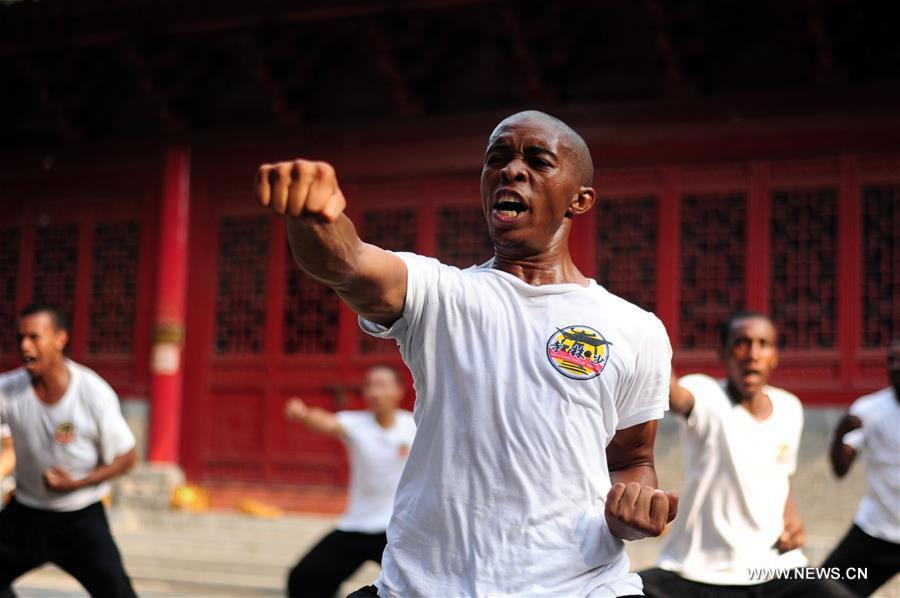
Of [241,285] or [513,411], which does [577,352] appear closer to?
[513,411]

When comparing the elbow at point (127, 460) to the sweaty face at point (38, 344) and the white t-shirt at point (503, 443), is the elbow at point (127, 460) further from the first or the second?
the white t-shirt at point (503, 443)

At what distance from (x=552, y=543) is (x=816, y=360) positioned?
659cm

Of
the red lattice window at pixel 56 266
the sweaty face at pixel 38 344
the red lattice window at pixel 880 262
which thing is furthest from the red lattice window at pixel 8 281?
the red lattice window at pixel 880 262

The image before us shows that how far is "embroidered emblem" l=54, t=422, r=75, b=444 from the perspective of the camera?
204 inches

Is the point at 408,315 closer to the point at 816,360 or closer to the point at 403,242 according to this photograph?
the point at 816,360

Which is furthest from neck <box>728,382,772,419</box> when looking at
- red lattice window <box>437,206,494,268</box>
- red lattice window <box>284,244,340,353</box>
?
red lattice window <box>284,244,340,353</box>

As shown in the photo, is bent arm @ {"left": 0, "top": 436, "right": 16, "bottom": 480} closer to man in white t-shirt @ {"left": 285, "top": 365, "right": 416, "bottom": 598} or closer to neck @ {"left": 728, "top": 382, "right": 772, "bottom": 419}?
man in white t-shirt @ {"left": 285, "top": 365, "right": 416, "bottom": 598}

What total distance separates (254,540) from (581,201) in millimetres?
7167

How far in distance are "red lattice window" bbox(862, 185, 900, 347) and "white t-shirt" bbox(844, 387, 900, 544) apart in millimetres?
2570

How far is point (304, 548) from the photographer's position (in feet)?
29.3

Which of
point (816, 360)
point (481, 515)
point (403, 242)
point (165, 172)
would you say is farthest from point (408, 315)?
point (165, 172)

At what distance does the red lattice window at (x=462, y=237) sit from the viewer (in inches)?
375

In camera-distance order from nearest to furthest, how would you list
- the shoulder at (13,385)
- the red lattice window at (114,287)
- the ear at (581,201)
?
the ear at (581,201) < the shoulder at (13,385) < the red lattice window at (114,287)

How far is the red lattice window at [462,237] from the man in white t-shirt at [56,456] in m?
4.57
